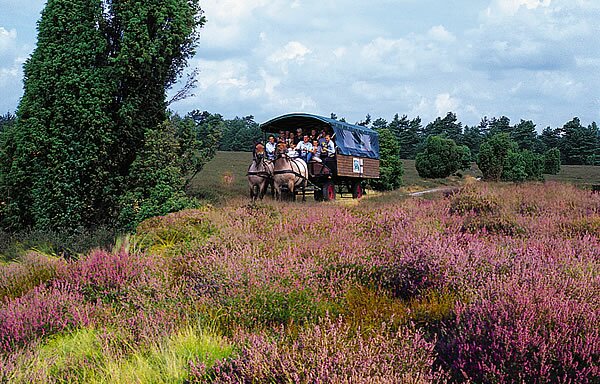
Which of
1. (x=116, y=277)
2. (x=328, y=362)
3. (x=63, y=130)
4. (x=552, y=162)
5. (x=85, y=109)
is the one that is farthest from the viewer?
(x=552, y=162)

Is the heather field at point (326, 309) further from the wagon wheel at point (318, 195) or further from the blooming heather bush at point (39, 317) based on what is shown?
the wagon wheel at point (318, 195)

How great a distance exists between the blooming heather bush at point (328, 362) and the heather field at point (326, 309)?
0.01 metres

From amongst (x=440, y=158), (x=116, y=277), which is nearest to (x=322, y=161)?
(x=116, y=277)

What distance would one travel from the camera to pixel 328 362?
3.33 meters

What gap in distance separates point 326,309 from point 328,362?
172 cm

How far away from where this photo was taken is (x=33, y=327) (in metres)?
5.29

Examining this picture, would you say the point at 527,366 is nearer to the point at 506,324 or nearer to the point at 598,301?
the point at 506,324

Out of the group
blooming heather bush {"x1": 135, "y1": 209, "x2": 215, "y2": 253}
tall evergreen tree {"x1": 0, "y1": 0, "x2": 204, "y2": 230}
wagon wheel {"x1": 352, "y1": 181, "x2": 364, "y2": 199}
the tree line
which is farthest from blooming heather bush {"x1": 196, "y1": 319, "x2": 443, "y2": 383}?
the tree line

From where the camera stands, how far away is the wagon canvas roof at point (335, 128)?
851 inches

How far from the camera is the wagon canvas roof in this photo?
21609mm

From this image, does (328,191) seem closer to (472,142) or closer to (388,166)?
(388,166)

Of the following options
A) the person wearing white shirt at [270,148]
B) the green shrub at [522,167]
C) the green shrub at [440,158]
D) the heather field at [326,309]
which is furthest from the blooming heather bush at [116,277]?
the green shrub at [440,158]

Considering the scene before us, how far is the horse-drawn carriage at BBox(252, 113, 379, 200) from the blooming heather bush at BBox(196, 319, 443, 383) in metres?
15.4

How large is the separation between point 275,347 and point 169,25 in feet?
45.4
